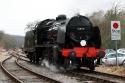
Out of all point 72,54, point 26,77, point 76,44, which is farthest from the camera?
point 76,44

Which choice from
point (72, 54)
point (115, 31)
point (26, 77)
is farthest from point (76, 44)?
point (26, 77)

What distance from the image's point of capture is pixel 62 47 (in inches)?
826

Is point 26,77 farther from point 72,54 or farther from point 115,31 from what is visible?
point 115,31

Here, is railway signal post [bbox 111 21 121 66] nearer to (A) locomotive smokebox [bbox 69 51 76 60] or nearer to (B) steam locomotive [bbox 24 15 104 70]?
(B) steam locomotive [bbox 24 15 104 70]

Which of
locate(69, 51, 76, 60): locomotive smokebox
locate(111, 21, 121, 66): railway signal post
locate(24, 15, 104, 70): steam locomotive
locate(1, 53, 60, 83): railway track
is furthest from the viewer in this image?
locate(111, 21, 121, 66): railway signal post

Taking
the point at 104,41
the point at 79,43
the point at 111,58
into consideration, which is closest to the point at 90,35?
the point at 79,43

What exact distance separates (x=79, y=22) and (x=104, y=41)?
39529 mm

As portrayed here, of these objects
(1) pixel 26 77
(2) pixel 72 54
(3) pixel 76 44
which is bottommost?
(1) pixel 26 77

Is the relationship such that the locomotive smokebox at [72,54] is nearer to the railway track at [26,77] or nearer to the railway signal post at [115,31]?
the railway track at [26,77]

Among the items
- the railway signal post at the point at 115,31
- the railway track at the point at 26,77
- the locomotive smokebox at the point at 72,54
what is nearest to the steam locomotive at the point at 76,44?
the locomotive smokebox at the point at 72,54

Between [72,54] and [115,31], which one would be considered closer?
[72,54]

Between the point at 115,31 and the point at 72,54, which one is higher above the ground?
the point at 115,31

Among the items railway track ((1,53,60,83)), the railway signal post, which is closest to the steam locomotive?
the railway signal post

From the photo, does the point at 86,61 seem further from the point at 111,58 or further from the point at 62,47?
the point at 111,58
